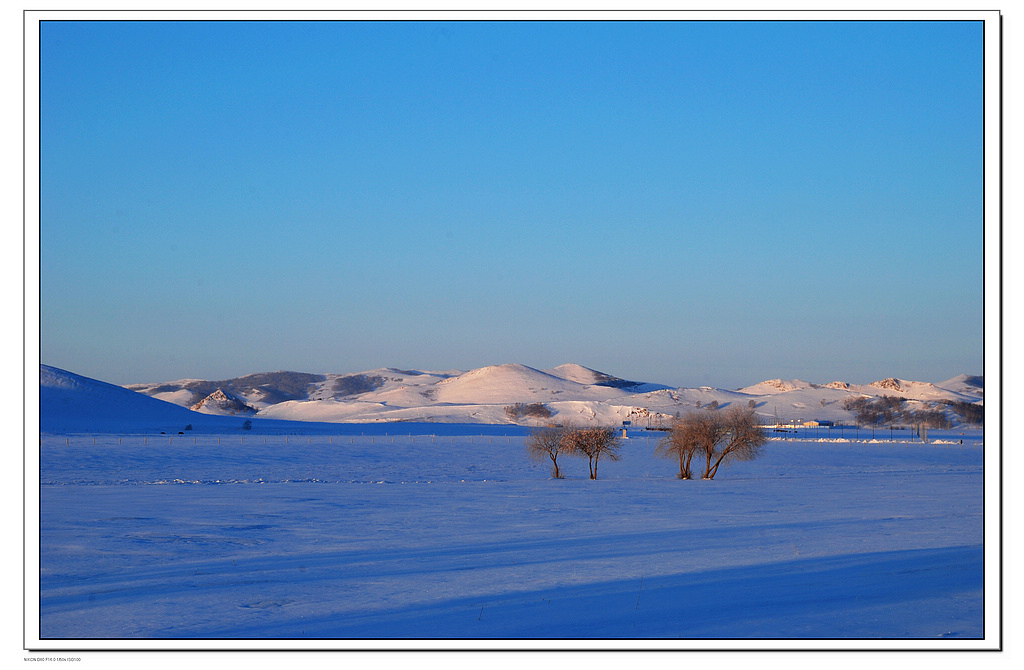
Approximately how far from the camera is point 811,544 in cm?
1945

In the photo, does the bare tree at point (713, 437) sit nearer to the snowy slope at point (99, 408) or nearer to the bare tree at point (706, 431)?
Answer: the bare tree at point (706, 431)

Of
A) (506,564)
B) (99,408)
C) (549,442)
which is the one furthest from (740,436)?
(99,408)

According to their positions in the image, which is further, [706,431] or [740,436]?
[740,436]

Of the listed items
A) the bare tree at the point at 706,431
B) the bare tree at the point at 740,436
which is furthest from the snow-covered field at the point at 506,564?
the bare tree at the point at 740,436

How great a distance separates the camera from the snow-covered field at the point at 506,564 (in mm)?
11312

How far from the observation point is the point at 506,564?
16609 mm

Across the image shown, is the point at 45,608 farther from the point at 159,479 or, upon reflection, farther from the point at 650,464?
the point at 650,464

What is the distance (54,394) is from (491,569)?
145 meters

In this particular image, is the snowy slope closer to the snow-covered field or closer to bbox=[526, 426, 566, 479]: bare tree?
bbox=[526, 426, 566, 479]: bare tree

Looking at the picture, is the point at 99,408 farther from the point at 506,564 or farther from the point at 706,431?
the point at 506,564

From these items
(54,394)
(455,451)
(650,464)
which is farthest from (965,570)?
(54,394)

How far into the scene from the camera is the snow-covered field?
11312 mm

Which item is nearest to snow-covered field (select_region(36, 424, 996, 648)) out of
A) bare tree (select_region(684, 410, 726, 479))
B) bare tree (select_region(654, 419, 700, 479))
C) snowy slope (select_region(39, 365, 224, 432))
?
bare tree (select_region(654, 419, 700, 479))
